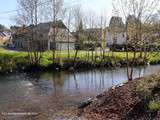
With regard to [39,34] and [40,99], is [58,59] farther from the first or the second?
[40,99]

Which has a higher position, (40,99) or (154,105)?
(154,105)

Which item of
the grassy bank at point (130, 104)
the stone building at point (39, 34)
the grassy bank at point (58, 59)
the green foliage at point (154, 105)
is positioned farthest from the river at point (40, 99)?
the stone building at point (39, 34)

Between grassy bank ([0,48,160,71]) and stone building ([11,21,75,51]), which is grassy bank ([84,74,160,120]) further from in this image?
stone building ([11,21,75,51])

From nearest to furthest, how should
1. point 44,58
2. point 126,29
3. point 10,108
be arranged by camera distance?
point 10,108, point 126,29, point 44,58

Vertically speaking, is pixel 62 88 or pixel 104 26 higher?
pixel 104 26

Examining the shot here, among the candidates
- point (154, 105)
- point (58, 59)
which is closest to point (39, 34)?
point (58, 59)

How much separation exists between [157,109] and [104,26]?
49.1m

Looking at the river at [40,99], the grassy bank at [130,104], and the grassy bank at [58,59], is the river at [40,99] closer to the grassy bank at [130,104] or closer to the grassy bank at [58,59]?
the grassy bank at [130,104]

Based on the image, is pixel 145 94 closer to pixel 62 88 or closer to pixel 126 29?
pixel 62 88

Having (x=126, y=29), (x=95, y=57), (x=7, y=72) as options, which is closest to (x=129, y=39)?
(x=126, y=29)

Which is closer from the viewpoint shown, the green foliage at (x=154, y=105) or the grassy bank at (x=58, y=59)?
the green foliage at (x=154, y=105)

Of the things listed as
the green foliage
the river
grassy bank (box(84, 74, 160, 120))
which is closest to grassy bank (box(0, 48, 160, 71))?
the river

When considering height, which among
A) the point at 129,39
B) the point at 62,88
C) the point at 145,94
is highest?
the point at 129,39

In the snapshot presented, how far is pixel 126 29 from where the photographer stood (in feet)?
109
